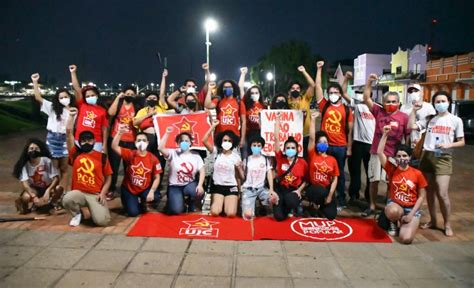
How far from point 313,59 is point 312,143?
51644 millimetres

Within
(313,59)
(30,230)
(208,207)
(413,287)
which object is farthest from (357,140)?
(313,59)

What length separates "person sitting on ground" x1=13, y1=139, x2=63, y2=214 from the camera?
6176 mm

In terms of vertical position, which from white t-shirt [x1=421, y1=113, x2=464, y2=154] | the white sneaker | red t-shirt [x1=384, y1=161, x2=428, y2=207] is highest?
white t-shirt [x1=421, y1=113, x2=464, y2=154]

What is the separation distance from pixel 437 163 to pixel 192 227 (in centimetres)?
363

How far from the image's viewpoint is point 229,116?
7.14 meters

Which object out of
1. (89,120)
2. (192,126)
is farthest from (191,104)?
(89,120)

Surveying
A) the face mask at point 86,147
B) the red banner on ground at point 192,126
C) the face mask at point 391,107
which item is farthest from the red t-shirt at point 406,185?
the face mask at point 86,147

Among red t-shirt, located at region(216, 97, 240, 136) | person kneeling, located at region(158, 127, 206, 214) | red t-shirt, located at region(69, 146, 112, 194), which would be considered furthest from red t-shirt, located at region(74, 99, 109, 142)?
red t-shirt, located at region(216, 97, 240, 136)

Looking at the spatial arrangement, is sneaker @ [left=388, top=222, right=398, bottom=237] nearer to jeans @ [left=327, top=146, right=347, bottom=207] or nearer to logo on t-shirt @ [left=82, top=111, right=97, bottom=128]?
jeans @ [left=327, top=146, right=347, bottom=207]

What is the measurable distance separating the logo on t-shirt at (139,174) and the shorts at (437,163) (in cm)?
423

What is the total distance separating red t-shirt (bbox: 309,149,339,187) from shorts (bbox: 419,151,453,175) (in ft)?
4.23

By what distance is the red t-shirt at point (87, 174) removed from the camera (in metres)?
5.89

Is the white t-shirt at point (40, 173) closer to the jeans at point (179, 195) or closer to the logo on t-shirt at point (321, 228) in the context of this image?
the jeans at point (179, 195)

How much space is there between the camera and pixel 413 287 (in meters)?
4.03
